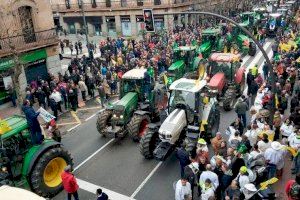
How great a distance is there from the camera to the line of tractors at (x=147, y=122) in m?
10.9

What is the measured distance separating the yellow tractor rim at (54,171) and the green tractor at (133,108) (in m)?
2.89

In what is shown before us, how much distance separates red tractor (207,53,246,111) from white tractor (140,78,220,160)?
3794mm

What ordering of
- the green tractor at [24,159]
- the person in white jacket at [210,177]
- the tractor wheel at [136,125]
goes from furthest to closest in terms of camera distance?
the tractor wheel at [136,125]
the green tractor at [24,159]
the person in white jacket at [210,177]

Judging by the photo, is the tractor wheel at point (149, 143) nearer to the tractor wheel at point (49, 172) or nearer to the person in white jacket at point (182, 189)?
the tractor wheel at point (49, 172)

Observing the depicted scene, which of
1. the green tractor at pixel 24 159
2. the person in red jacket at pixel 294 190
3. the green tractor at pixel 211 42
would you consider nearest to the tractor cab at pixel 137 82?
the green tractor at pixel 24 159

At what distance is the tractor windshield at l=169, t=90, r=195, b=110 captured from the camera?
12.8 m

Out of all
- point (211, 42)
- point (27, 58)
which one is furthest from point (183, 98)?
point (27, 58)

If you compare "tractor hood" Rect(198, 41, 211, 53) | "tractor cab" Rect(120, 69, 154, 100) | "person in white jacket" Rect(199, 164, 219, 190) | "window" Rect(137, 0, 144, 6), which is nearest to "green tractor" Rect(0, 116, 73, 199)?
"person in white jacket" Rect(199, 164, 219, 190)

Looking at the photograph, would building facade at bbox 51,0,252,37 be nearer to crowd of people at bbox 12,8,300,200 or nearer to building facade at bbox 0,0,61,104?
building facade at bbox 0,0,61,104

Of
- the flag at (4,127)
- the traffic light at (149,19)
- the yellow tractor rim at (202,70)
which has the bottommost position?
the yellow tractor rim at (202,70)

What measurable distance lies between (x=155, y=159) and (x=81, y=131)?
5084 millimetres

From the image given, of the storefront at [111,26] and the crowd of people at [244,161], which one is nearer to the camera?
the crowd of people at [244,161]

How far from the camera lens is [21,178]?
431 inches

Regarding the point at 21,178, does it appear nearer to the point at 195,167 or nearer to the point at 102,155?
the point at 102,155
